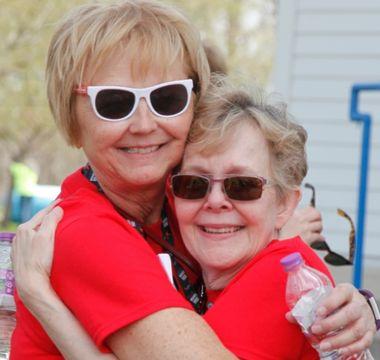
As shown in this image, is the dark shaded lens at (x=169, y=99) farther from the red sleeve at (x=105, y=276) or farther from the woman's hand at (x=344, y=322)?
the woman's hand at (x=344, y=322)

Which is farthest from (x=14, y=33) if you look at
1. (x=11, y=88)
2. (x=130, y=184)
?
(x=130, y=184)

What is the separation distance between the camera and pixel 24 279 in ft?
8.00

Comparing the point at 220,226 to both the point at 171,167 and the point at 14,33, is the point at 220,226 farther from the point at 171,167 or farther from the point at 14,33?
the point at 14,33

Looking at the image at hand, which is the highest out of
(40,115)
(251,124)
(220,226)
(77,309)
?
(251,124)

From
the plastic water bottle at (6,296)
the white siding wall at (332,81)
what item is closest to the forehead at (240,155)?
the plastic water bottle at (6,296)

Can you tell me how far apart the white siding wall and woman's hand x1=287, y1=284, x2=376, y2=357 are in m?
5.53

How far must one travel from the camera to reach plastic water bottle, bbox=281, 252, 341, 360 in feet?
7.30

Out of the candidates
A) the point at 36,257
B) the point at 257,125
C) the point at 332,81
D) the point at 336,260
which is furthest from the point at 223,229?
the point at 332,81

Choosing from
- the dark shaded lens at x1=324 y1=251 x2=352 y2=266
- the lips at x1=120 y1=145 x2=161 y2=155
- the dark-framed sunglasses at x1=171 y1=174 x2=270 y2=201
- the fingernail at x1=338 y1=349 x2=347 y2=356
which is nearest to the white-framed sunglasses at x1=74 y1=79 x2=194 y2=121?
the lips at x1=120 y1=145 x2=161 y2=155

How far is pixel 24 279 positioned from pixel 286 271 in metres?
0.72

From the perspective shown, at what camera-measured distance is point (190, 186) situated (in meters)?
2.54

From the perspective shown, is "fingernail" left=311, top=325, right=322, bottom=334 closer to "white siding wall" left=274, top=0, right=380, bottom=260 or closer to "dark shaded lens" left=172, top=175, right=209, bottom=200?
"dark shaded lens" left=172, top=175, right=209, bottom=200

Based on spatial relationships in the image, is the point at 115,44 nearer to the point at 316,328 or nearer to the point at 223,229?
the point at 223,229

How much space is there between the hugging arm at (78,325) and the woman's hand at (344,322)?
9.9 inches
